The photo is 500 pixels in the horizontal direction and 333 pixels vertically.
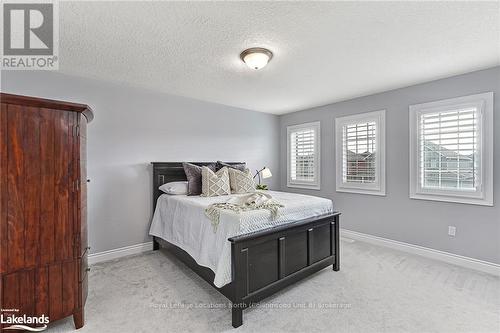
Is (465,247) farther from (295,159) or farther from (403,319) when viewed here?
(295,159)

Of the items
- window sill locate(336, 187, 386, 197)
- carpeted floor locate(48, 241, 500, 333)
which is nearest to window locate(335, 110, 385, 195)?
window sill locate(336, 187, 386, 197)

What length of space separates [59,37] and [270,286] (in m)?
2.94

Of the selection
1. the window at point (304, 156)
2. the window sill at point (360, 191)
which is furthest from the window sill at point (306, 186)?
the window sill at point (360, 191)

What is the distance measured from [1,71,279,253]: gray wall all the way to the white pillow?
339mm

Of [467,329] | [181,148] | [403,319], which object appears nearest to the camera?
[467,329]

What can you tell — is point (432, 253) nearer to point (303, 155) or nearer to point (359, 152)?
point (359, 152)

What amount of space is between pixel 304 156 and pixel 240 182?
A: 1.94 metres

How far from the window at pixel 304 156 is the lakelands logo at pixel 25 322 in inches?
165

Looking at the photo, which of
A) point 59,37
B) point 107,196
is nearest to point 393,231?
point 107,196

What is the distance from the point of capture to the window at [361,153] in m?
3.78

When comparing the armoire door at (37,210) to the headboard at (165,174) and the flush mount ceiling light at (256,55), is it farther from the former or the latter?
the headboard at (165,174)

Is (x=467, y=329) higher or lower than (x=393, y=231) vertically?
lower

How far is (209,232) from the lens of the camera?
2230mm

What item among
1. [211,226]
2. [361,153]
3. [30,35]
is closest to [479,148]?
[361,153]
